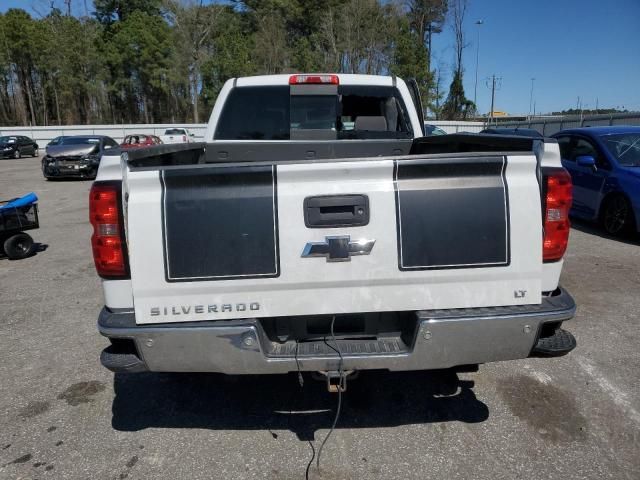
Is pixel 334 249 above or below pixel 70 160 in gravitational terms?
above

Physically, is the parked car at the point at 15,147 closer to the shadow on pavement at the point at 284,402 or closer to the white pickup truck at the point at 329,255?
the shadow on pavement at the point at 284,402

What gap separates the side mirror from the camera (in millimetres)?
8086

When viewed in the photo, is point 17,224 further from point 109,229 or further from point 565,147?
point 565,147

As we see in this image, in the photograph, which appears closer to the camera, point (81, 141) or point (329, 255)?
point (329, 255)

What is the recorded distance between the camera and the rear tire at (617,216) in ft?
24.9

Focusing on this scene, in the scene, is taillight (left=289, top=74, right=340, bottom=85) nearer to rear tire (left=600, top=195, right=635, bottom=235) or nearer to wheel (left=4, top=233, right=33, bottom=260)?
wheel (left=4, top=233, right=33, bottom=260)

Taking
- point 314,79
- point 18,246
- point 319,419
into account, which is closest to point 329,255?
point 319,419

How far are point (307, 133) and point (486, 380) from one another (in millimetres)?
2684

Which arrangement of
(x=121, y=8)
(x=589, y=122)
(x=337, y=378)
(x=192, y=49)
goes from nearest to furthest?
(x=337, y=378) < (x=589, y=122) < (x=192, y=49) < (x=121, y=8)

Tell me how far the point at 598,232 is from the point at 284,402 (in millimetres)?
7359

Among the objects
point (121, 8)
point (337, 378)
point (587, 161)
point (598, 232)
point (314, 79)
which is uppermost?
point (121, 8)

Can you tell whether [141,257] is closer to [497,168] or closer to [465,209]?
[465,209]

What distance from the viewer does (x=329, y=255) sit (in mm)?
2350

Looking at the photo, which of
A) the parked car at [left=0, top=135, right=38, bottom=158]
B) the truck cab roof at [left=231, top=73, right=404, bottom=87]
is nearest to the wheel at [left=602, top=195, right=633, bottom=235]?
the truck cab roof at [left=231, top=73, right=404, bottom=87]
